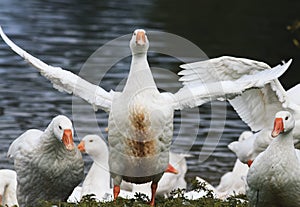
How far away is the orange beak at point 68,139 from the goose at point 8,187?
109 inches

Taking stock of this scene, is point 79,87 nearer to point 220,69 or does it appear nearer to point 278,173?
point 220,69

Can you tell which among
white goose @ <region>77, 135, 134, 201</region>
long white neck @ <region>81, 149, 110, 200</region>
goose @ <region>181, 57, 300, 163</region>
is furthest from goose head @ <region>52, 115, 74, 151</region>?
long white neck @ <region>81, 149, 110, 200</region>

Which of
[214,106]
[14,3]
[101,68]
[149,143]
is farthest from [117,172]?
[14,3]

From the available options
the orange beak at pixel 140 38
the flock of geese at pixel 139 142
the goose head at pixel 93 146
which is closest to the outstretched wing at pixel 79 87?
the flock of geese at pixel 139 142

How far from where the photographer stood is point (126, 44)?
23.6 meters

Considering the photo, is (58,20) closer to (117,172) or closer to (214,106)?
(214,106)

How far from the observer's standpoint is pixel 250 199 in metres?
9.23

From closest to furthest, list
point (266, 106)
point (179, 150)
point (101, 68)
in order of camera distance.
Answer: point (266, 106) < point (179, 150) < point (101, 68)

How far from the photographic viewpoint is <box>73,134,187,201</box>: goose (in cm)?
1312

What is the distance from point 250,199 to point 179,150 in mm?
7102

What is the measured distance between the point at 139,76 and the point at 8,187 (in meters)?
3.31

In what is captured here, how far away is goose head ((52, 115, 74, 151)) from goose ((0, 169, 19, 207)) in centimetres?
253

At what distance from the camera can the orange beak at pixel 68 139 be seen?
931cm

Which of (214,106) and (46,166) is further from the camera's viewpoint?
(214,106)
